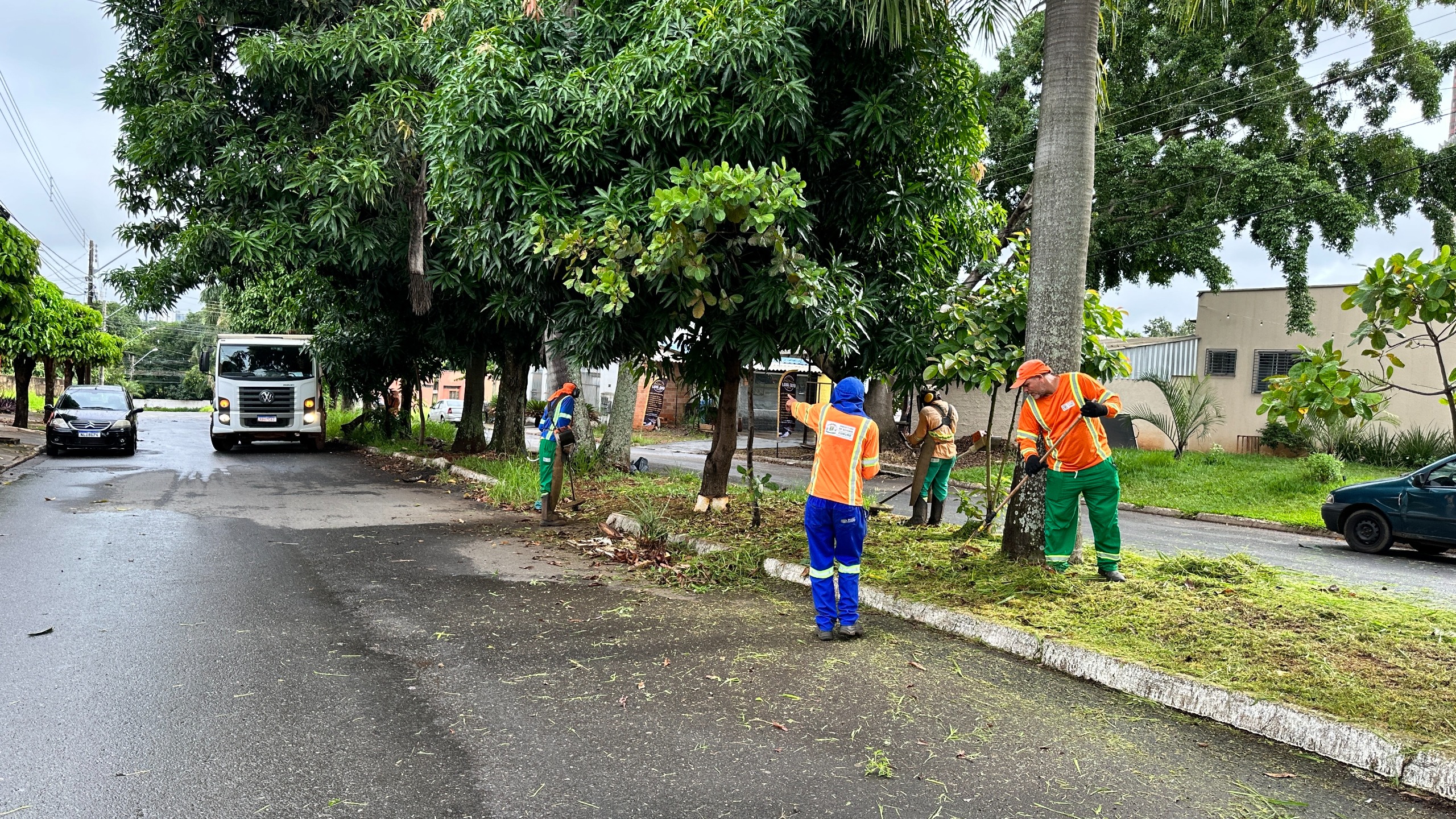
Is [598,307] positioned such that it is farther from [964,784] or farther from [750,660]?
[964,784]

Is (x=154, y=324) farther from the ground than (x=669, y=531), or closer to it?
farther from the ground

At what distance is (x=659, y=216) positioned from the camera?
7.38 m

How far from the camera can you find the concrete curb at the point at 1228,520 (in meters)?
13.6

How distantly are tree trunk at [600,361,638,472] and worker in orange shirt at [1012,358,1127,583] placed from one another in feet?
31.5

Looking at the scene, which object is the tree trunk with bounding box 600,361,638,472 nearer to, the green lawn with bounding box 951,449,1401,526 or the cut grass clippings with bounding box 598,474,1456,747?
the cut grass clippings with bounding box 598,474,1456,747

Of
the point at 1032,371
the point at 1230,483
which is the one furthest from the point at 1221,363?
the point at 1032,371

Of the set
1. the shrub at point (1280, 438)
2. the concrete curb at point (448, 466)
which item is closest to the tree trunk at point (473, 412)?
the concrete curb at point (448, 466)

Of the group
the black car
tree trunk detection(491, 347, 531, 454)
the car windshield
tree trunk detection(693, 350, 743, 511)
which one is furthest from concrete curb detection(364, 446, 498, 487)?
the car windshield

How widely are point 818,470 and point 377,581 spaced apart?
3.91 meters

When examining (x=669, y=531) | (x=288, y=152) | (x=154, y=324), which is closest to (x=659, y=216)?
(x=669, y=531)

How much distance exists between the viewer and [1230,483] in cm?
1688

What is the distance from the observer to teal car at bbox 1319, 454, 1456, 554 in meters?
10.9

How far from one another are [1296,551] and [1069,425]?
664 cm

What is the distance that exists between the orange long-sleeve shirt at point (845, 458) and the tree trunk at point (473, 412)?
14005 mm
